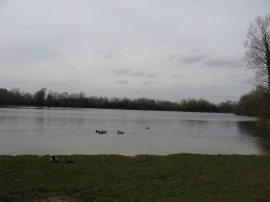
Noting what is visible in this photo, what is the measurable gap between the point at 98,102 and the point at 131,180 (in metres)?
141

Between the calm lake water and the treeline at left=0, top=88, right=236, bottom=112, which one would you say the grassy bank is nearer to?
the calm lake water

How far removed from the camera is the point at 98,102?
149m

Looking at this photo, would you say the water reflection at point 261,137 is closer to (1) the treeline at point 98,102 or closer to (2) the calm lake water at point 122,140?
(2) the calm lake water at point 122,140

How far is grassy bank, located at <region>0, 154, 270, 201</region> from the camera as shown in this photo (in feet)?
24.5

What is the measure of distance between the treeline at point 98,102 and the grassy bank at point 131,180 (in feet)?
400

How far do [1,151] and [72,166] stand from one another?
6982mm

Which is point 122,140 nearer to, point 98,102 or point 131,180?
point 131,180

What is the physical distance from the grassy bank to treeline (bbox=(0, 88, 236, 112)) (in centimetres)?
12185

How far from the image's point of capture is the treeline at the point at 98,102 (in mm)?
133625

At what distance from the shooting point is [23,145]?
61.8 feet

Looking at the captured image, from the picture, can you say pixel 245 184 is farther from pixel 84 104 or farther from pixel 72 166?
pixel 84 104

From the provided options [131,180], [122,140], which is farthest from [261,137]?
[131,180]

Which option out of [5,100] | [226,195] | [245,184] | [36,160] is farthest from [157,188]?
[5,100]

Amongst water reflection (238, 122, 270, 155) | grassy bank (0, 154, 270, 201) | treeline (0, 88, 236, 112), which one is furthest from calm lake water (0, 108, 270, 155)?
treeline (0, 88, 236, 112)
